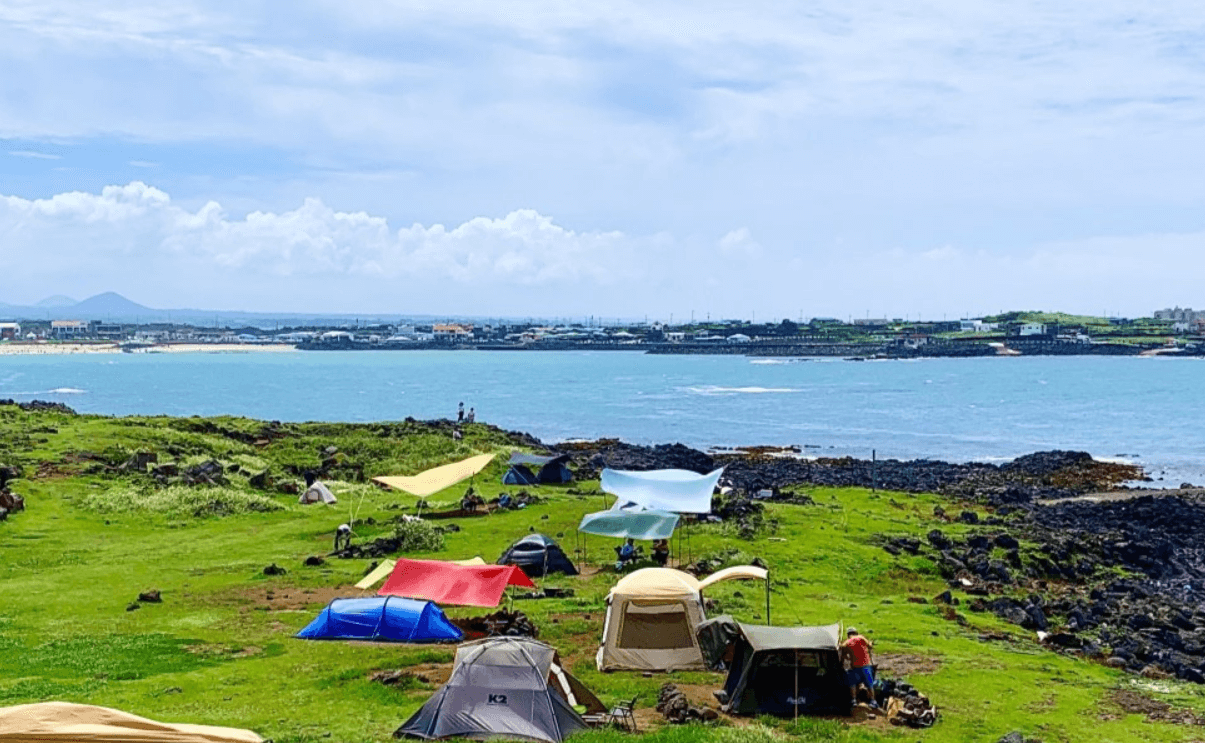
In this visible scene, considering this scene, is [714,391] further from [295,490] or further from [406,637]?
[406,637]

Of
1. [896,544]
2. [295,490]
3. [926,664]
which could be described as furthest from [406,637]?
[295,490]

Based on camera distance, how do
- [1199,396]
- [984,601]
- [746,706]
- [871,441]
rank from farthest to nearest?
[1199,396] → [871,441] → [984,601] → [746,706]

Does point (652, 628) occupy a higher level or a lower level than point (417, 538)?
higher

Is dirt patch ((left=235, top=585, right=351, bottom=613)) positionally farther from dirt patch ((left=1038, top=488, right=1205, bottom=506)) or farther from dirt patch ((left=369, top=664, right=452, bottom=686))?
dirt patch ((left=1038, top=488, right=1205, bottom=506))

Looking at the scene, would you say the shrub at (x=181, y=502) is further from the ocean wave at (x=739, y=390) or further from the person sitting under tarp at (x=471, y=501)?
the ocean wave at (x=739, y=390)

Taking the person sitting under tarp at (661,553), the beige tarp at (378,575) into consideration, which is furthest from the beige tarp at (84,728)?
Answer: the person sitting under tarp at (661,553)

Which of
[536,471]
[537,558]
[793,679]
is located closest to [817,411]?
[536,471]

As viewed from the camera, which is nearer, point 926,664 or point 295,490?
point 926,664

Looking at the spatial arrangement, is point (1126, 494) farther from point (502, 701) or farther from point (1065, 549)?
point (502, 701)
